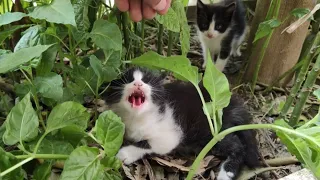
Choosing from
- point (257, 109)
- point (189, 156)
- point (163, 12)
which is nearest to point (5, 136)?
point (163, 12)

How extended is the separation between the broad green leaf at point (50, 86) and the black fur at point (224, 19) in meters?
1.16

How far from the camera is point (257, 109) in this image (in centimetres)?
162

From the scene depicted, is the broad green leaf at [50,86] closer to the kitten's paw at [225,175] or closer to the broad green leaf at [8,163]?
the broad green leaf at [8,163]

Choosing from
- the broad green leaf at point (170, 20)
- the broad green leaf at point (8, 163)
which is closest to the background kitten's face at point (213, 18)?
the broad green leaf at point (170, 20)

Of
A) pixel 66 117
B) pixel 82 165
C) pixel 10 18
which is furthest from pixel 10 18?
pixel 82 165

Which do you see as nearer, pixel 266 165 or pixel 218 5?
pixel 266 165

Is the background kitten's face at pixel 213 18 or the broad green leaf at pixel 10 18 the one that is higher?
the broad green leaf at pixel 10 18

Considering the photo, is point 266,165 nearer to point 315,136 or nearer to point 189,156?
point 189,156

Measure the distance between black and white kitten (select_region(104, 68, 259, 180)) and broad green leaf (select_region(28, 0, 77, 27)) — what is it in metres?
0.35

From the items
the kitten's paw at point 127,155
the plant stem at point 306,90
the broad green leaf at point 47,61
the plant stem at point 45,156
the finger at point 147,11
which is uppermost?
the finger at point 147,11

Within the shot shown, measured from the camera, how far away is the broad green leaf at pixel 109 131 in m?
0.87

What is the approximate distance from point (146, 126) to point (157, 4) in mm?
356

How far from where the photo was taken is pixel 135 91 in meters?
1.15

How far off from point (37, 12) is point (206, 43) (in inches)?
51.2
